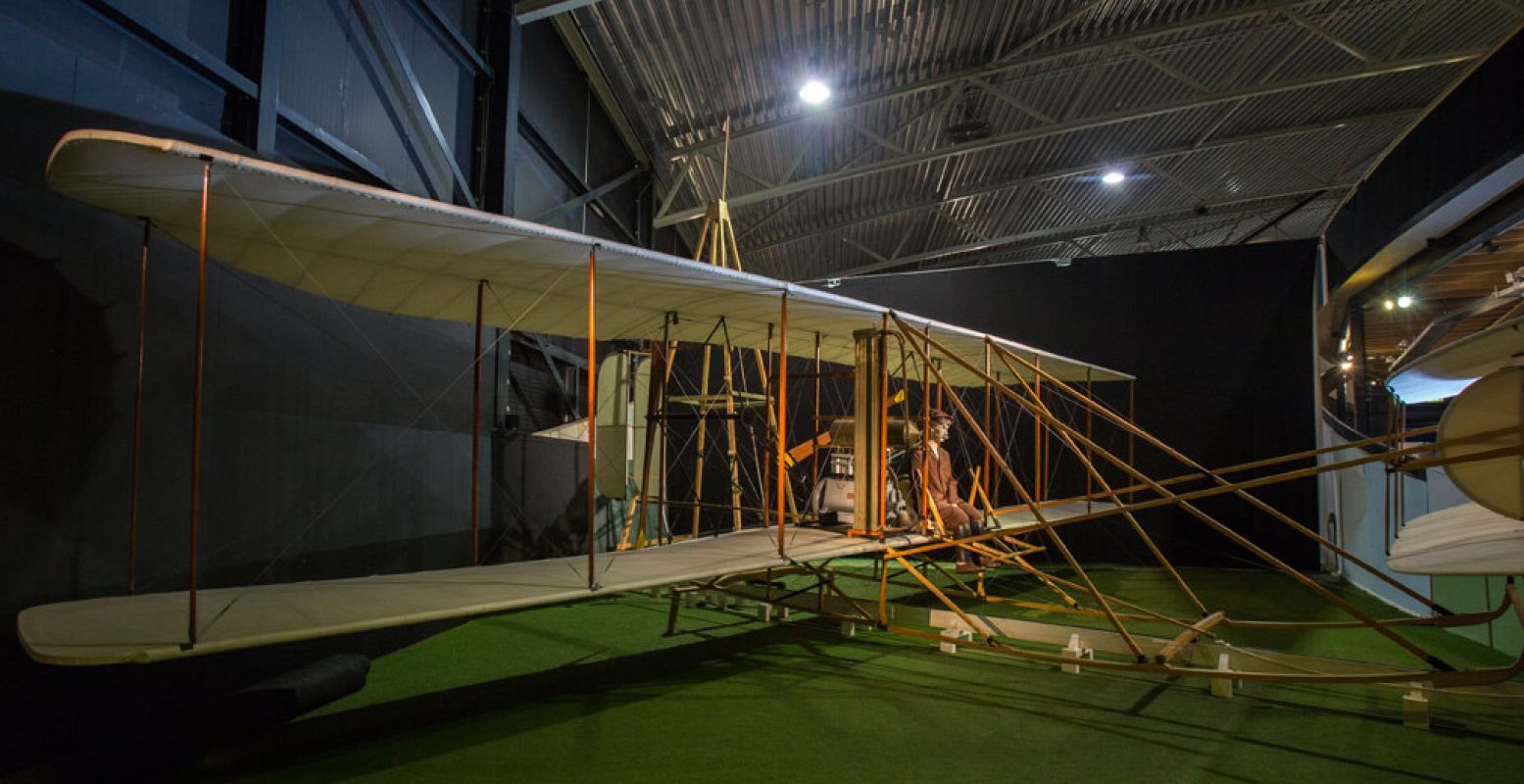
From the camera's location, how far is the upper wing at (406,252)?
2705mm

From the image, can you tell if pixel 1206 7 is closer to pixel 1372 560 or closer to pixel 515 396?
pixel 1372 560

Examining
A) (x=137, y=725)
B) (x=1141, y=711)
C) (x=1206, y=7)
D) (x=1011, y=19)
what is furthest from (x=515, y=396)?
(x=1206, y=7)

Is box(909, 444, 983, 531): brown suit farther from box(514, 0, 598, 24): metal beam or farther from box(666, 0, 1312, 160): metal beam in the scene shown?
box(666, 0, 1312, 160): metal beam

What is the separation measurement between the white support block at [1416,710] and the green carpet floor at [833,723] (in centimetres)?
6

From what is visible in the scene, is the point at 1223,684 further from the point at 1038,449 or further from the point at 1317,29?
the point at 1317,29

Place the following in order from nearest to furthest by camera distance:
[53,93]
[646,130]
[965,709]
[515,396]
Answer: [53,93]
[965,709]
[515,396]
[646,130]

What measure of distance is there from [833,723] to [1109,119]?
10895 millimetres

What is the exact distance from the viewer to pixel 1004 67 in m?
10.3

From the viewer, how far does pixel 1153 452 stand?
1097 cm

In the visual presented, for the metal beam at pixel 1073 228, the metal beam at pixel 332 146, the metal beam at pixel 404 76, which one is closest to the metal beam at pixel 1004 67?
the metal beam at pixel 404 76

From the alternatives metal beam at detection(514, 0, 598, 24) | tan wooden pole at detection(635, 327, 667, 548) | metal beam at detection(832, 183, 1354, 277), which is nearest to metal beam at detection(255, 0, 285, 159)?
tan wooden pole at detection(635, 327, 667, 548)

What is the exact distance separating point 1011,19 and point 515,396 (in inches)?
315

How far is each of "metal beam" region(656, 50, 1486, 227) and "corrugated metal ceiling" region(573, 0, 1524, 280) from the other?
1.3 inches

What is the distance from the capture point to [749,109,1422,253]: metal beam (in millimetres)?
12555
